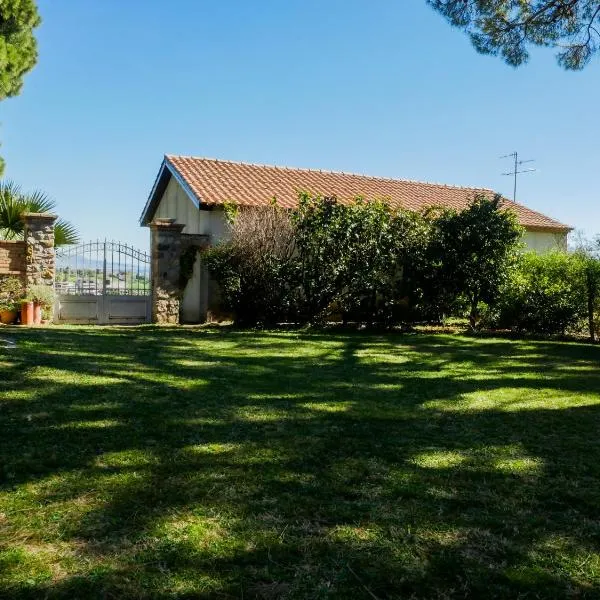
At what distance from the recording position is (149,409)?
16.4ft

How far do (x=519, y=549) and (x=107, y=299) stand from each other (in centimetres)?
1394

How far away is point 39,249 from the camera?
45.3ft

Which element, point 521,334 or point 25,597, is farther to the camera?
point 521,334

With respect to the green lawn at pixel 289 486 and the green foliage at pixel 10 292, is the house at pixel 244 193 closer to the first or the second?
the green foliage at pixel 10 292

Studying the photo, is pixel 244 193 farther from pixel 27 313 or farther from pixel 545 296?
pixel 545 296

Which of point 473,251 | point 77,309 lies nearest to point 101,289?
point 77,309

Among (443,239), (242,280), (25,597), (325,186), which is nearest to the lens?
(25,597)

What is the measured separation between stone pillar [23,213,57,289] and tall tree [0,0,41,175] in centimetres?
182

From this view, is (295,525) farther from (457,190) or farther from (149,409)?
(457,190)

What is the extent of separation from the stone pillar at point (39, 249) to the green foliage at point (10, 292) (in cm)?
24

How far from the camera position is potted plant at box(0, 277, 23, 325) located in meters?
13.4

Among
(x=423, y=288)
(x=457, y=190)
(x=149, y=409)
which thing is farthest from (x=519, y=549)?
(x=457, y=190)

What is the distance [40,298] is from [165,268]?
3.00 meters

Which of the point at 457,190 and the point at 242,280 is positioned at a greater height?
the point at 457,190
